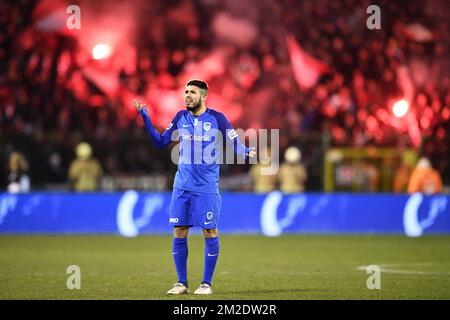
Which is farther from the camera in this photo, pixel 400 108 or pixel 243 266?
pixel 400 108

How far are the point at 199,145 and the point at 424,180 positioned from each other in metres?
13.2

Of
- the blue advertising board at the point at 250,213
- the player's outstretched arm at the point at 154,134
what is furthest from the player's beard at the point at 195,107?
the blue advertising board at the point at 250,213

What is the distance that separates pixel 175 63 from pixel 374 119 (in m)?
6.96

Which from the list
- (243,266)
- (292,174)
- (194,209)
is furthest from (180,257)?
(292,174)

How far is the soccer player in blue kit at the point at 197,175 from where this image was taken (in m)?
10.6

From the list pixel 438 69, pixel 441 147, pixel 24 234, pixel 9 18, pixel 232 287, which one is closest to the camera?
pixel 232 287

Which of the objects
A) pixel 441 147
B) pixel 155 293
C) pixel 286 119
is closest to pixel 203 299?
pixel 155 293

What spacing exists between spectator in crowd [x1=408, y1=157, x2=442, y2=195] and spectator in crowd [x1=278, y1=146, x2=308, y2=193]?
260 cm

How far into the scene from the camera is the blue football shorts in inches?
415

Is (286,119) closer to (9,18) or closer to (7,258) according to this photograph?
(9,18)

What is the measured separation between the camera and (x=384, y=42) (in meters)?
33.0

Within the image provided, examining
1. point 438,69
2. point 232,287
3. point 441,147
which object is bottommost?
point 232,287

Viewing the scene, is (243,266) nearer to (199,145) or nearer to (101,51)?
(199,145)

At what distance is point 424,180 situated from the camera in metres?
22.9
